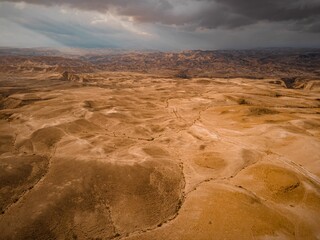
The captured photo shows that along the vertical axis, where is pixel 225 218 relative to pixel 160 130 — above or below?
above

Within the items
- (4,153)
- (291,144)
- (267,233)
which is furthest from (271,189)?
(4,153)

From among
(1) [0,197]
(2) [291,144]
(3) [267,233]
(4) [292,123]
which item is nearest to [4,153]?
(1) [0,197]

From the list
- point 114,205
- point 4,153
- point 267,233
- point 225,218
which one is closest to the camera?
point 267,233

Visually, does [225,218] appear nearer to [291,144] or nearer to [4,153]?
[291,144]

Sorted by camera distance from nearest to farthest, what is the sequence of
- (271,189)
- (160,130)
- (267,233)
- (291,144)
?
(267,233)
(271,189)
(291,144)
(160,130)

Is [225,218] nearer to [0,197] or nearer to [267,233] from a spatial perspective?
[267,233]

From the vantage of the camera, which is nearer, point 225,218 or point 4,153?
point 225,218
